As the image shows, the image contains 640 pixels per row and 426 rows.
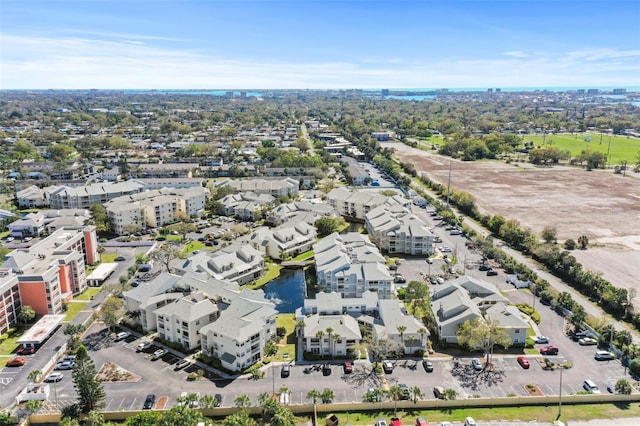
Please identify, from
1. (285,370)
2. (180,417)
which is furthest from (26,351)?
(285,370)

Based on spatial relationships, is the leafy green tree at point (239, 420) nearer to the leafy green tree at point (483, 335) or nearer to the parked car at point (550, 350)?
the leafy green tree at point (483, 335)

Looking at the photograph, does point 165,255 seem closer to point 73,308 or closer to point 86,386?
point 73,308

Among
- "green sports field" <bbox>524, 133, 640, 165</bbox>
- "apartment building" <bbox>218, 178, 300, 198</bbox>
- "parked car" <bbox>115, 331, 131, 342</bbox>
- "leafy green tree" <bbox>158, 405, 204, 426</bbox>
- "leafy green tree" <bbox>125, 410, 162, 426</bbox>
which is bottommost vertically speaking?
"parked car" <bbox>115, 331, 131, 342</bbox>

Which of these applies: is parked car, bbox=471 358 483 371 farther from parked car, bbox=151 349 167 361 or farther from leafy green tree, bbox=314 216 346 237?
leafy green tree, bbox=314 216 346 237

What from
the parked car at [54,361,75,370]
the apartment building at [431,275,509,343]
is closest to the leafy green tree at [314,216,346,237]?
the apartment building at [431,275,509,343]

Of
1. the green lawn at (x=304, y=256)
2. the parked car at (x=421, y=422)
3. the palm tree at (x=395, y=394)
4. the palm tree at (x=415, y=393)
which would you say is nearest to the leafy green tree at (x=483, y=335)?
the palm tree at (x=415, y=393)
